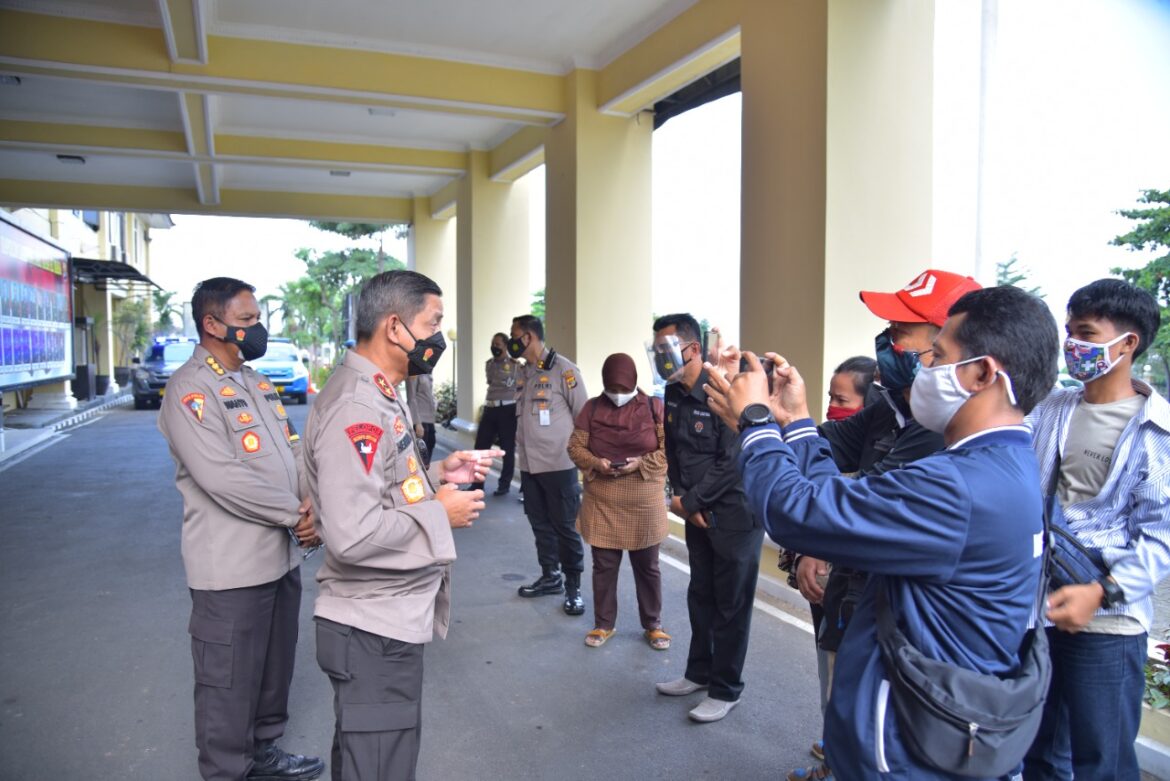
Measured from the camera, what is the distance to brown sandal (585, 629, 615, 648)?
438 cm

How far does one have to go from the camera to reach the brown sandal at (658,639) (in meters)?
4.32

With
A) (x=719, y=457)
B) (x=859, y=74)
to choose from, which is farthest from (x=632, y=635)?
(x=859, y=74)

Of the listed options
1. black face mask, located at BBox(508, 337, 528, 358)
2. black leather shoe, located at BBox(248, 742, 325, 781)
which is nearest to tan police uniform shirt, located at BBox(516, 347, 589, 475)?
black face mask, located at BBox(508, 337, 528, 358)

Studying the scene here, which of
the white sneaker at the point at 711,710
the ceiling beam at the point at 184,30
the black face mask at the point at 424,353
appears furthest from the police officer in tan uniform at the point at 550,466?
the ceiling beam at the point at 184,30

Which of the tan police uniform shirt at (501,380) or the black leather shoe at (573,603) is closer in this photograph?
the black leather shoe at (573,603)

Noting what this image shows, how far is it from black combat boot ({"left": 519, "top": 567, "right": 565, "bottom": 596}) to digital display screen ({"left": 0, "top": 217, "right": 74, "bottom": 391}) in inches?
300

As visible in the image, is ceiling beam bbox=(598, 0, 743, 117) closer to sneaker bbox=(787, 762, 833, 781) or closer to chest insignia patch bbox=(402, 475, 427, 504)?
chest insignia patch bbox=(402, 475, 427, 504)

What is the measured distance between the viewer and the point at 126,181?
12.6 metres

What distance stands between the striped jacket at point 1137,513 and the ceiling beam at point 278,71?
663cm

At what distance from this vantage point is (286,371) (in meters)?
20.3

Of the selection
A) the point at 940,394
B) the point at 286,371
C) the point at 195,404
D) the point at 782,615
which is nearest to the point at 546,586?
the point at 782,615

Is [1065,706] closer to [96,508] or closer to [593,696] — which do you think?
[593,696]

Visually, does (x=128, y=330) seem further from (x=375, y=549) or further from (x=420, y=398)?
(x=375, y=549)

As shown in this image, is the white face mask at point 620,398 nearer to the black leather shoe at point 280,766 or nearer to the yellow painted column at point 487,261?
the black leather shoe at point 280,766
